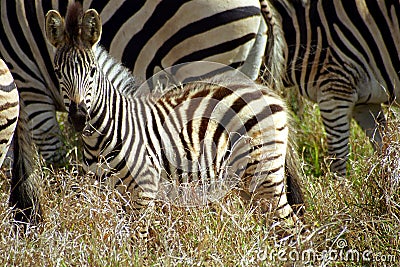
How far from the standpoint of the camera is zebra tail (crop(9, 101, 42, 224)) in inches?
202

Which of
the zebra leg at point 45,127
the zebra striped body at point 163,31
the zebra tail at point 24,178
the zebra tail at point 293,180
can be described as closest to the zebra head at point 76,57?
the zebra tail at point 24,178

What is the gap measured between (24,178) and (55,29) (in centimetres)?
106

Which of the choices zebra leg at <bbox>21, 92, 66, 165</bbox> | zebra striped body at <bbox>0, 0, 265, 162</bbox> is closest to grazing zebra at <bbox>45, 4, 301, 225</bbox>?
zebra striped body at <bbox>0, 0, 265, 162</bbox>

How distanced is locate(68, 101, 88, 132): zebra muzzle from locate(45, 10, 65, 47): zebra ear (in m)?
0.46

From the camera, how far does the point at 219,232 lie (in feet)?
15.1

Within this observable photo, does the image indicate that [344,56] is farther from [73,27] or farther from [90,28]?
[73,27]

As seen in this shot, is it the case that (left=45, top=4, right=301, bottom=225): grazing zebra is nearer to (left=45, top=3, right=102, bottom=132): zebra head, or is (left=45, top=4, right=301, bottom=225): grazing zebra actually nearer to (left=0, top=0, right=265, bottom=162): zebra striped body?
(left=45, top=3, right=102, bottom=132): zebra head

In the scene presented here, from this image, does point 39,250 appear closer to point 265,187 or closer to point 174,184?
point 174,184

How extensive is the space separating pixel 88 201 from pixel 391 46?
3.35 metres

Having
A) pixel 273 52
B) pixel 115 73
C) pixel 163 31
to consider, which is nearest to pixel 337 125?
pixel 273 52

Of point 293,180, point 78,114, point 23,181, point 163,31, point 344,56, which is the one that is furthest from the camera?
point 344,56

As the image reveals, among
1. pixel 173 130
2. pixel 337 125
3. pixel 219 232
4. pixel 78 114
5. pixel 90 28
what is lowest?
pixel 337 125

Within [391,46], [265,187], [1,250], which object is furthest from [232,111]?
[391,46]

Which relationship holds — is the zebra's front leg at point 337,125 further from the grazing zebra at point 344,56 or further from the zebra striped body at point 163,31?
the zebra striped body at point 163,31
